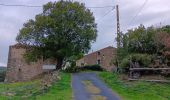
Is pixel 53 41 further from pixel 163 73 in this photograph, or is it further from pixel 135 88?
pixel 135 88

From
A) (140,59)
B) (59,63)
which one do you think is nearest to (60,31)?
(59,63)

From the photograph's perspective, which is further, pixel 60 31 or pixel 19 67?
pixel 19 67

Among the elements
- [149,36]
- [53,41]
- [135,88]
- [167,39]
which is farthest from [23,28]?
[135,88]

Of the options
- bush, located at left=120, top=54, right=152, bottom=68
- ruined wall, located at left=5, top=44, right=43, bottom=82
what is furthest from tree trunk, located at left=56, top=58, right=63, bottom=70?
bush, located at left=120, top=54, right=152, bottom=68

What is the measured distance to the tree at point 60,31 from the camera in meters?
53.9

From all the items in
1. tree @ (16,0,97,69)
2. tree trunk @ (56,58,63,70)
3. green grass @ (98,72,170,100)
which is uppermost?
tree @ (16,0,97,69)

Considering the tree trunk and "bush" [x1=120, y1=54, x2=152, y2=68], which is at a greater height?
the tree trunk

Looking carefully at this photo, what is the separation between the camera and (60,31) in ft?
177

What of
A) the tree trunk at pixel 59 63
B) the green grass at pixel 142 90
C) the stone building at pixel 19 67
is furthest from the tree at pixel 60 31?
the green grass at pixel 142 90

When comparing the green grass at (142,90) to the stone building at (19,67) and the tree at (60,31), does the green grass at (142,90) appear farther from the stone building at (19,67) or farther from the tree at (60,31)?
the stone building at (19,67)

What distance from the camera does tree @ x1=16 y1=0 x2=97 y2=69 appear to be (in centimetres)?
5388

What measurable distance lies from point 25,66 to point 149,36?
42.0 metres

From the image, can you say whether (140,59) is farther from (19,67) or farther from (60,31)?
(19,67)

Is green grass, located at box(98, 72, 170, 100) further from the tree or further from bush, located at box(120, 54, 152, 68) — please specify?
the tree
